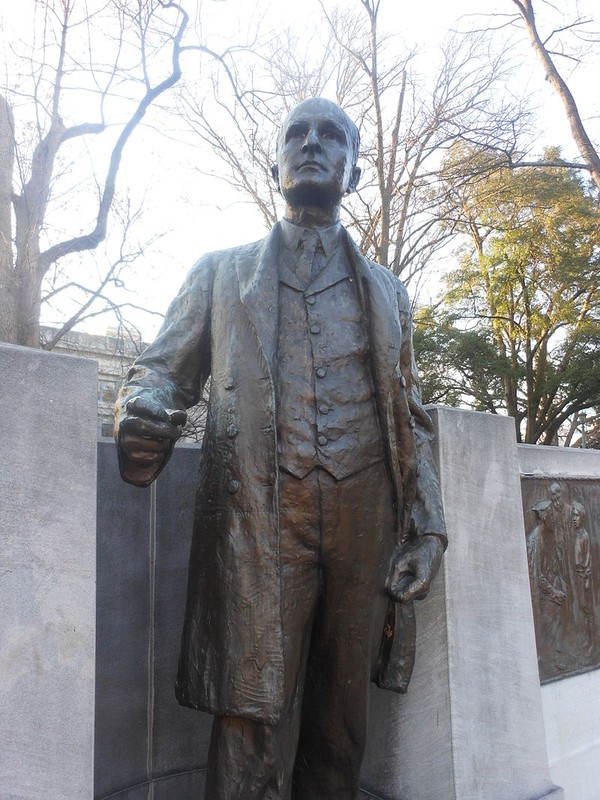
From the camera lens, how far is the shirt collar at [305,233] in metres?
2.53

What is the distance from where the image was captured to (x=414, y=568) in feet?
7.79

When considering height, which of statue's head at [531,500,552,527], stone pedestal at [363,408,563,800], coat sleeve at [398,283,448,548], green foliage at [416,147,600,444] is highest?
green foliage at [416,147,600,444]

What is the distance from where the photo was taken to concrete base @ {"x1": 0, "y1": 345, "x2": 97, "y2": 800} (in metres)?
1.87

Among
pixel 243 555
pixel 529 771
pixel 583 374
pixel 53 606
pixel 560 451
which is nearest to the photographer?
pixel 53 606

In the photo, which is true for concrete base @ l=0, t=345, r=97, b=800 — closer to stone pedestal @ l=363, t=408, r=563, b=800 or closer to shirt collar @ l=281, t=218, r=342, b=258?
shirt collar @ l=281, t=218, r=342, b=258

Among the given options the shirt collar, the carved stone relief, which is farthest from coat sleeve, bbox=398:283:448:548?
the carved stone relief

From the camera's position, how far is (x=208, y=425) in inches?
90.2

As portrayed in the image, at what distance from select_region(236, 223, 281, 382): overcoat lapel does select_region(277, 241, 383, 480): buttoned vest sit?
0.05m

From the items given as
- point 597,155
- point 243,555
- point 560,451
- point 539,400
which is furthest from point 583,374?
point 243,555

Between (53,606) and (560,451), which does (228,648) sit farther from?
(560,451)

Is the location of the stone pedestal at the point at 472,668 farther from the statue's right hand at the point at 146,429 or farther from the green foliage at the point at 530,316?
the green foliage at the point at 530,316

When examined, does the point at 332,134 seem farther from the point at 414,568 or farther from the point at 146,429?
the point at 414,568

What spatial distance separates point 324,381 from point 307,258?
489 mm

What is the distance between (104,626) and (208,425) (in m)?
1.05
